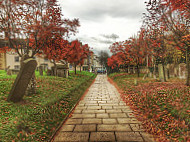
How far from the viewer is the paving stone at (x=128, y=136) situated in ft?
10.3

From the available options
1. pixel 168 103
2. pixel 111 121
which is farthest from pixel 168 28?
pixel 111 121

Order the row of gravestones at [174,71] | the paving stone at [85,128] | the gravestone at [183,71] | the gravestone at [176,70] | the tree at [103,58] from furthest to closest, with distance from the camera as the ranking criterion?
1. the tree at [103,58]
2. the gravestone at [176,70]
3. the gravestone at [183,71]
4. the row of gravestones at [174,71]
5. the paving stone at [85,128]

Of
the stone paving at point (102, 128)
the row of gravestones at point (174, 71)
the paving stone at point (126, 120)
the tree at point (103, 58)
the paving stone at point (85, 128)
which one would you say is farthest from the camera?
the tree at point (103, 58)

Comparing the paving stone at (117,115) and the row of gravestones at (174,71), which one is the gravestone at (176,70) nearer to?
the row of gravestones at (174,71)

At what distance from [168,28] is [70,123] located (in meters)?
8.15

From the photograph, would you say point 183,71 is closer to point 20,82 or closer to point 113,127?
point 113,127

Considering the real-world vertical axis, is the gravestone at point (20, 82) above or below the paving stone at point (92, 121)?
above

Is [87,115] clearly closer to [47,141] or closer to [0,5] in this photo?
[47,141]

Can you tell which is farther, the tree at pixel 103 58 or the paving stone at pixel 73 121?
the tree at pixel 103 58

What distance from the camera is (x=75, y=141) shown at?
3096 millimetres

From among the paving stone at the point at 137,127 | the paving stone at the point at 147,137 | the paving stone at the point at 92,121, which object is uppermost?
the paving stone at the point at 92,121

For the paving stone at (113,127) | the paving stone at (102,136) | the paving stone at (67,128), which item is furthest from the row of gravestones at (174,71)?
the paving stone at (67,128)

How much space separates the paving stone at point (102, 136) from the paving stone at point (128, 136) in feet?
0.50

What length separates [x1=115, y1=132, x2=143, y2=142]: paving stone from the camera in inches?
124
